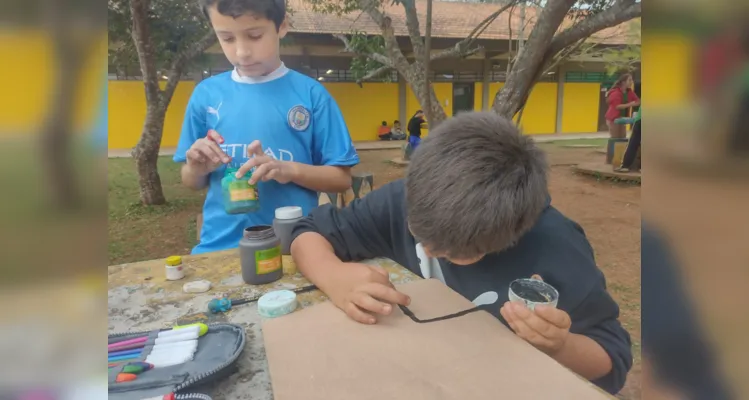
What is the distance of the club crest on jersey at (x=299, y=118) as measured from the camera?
5.73 ft

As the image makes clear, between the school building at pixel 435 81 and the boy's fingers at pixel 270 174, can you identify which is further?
the school building at pixel 435 81

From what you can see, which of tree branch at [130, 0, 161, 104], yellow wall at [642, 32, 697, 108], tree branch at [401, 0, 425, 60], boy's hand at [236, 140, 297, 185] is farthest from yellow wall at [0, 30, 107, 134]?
tree branch at [130, 0, 161, 104]

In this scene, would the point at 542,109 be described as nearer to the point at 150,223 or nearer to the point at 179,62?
the point at 179,62

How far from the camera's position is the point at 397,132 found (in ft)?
49.7

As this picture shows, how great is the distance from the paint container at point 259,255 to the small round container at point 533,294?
2.14 ft

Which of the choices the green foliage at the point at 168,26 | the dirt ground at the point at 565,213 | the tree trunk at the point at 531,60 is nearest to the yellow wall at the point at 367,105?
the dirt ground at the point at 565,213

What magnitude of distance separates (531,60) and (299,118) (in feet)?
9.49

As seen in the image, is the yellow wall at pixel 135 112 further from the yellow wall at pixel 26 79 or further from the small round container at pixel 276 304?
the yellow wall at pixel 26 79

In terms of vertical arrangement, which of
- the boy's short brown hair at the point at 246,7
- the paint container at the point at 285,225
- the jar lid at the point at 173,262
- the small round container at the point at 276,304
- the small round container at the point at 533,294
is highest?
the boy's short brown hair at the point at 246,7

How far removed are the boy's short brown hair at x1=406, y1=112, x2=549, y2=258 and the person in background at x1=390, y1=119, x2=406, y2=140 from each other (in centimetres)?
1405

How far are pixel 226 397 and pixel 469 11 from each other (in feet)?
44.4

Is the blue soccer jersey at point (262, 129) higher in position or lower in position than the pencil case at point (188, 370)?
higher

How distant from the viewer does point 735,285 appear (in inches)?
8.0

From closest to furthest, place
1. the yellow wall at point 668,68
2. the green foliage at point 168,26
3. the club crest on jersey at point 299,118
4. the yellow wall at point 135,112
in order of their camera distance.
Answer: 1. the yellow wall at point 668,68
2. the club crest on jersey at point 299,118
3. the green foliage at point 168,26
4. the yellow wall at point 135,112
